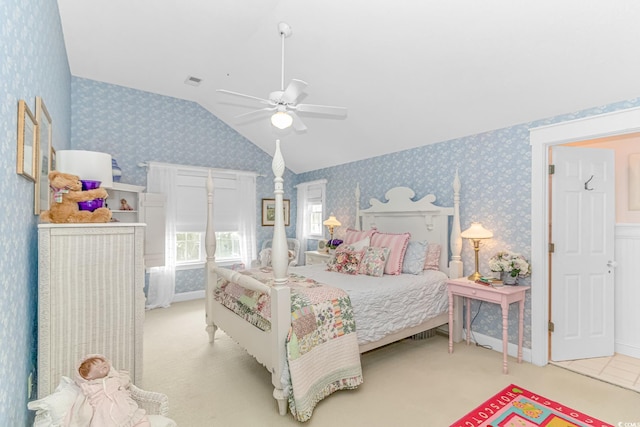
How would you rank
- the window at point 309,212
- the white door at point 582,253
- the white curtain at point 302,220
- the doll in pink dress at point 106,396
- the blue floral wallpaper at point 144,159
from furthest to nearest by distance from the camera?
1. the white curtain at point 302,220
2. the window at point 309,212
3. the white door at point 582,253
4. the doll in pink dress at point 106,396
5. the blue floral wallpaper at point 144,159

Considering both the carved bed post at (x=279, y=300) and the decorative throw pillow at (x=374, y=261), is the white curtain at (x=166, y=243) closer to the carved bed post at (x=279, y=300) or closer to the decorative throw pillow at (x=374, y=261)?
the decorative throw pillow at (x=374, y=261)

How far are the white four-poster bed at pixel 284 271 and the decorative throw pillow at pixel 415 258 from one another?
318 millimetres

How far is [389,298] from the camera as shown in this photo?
120 inches

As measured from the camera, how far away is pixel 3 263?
1.30 metres

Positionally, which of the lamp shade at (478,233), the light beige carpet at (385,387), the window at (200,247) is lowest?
the light beige carpet at (385,387)

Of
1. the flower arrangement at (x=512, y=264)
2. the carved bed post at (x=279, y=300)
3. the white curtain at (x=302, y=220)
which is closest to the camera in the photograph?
the carved bed post at (x=279, y=300)

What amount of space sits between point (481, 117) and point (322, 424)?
3246mm

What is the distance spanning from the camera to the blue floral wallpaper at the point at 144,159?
140 cm

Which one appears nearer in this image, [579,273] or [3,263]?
[3,263]

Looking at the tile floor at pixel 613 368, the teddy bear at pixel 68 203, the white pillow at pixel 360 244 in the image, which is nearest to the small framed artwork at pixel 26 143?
the teddy bear at pixel 68 203

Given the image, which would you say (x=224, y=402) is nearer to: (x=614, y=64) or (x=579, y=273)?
(x=579, y=273)

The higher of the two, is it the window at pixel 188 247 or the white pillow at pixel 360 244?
the white pillow at pixel 360 244

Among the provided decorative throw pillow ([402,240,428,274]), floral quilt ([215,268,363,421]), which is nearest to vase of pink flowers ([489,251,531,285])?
decorative throw pillow ([402,240,428,274])

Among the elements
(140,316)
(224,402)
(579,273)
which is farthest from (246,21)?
(579,273)
